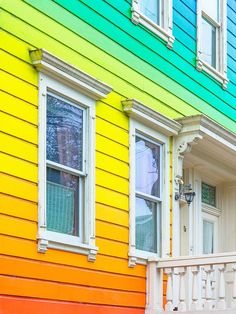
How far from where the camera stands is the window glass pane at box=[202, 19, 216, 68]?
42.9 ft

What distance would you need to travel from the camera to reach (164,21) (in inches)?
464

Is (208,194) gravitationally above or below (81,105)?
below

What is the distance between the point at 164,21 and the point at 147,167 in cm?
220

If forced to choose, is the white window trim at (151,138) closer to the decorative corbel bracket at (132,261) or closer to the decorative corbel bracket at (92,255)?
the decorative corbel bracket at (132,261)

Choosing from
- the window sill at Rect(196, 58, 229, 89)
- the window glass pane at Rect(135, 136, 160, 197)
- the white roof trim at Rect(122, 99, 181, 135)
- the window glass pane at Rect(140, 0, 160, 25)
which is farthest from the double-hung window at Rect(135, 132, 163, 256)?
the window sill at Rect(196, 58, 229, 89)

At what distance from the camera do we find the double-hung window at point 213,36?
12961mm

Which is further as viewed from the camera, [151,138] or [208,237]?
[208,237]

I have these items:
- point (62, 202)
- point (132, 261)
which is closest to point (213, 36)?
point (132, 261)

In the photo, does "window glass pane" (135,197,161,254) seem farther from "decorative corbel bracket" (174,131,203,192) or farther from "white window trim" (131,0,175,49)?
"white window trim" (131,0,175,49)

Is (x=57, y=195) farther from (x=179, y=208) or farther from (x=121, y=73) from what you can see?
(x=179, y=208)

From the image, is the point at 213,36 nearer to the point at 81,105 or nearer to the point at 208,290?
the point at 81,105

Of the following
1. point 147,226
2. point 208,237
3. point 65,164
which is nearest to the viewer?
point 65,164

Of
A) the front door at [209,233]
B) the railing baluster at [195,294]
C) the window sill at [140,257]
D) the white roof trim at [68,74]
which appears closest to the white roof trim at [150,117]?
the white roof trim at [68,74]

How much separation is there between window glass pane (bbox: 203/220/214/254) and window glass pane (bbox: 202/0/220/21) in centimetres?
332
